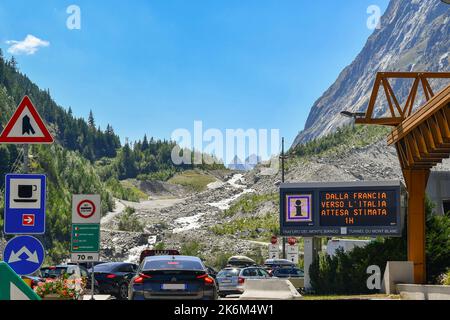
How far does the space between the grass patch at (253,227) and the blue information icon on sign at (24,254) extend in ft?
465

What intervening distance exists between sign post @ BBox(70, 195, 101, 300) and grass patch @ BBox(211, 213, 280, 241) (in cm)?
13380

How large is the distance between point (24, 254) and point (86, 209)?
8.29 metres

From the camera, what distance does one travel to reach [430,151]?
3028 cm

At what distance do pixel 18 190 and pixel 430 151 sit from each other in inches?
785

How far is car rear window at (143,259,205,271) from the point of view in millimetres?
17109

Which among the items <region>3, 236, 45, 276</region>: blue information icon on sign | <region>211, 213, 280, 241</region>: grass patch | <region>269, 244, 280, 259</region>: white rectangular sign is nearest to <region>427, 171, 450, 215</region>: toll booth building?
<region>269, 244, 280, 259</region>: white rectangular sign

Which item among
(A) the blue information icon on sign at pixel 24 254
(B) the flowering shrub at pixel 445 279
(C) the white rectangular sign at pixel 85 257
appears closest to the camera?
(A) the blue information icon on sign at pixel 24 254

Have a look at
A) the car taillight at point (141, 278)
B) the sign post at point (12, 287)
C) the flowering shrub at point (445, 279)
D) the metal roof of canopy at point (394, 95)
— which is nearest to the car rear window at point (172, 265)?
the car taillight at point (141, 278)

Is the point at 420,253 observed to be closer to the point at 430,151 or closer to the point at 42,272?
the point at 430,151

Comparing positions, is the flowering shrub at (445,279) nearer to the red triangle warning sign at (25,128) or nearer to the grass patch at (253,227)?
the red triangle warning sign at (25,128)

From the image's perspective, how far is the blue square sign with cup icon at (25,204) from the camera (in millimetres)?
13078

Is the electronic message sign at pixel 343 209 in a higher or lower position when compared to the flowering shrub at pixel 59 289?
higher
